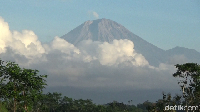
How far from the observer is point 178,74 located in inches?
1806

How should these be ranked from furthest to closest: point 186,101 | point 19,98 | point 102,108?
point 102,108 → point 186,101 → point 19,98

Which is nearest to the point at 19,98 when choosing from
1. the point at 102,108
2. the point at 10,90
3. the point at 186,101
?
the point at 10,90

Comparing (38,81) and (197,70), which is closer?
(38,81)

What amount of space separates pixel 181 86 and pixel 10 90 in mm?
22647

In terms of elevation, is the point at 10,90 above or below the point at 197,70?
below

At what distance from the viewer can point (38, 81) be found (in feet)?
101

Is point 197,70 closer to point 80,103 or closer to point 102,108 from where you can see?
point 102,108

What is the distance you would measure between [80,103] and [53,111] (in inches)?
272

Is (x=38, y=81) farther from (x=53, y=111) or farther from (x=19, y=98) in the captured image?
(x=53, y=111)

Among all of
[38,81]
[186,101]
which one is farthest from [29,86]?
[186,101]

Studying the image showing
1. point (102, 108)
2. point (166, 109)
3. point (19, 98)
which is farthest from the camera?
point (102, 108)

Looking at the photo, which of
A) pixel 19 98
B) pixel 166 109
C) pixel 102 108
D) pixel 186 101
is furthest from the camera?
pixel 102 108

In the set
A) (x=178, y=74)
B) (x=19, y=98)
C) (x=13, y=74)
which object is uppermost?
(x=178, y=74)

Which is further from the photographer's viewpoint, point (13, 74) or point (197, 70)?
point (197, 70)
